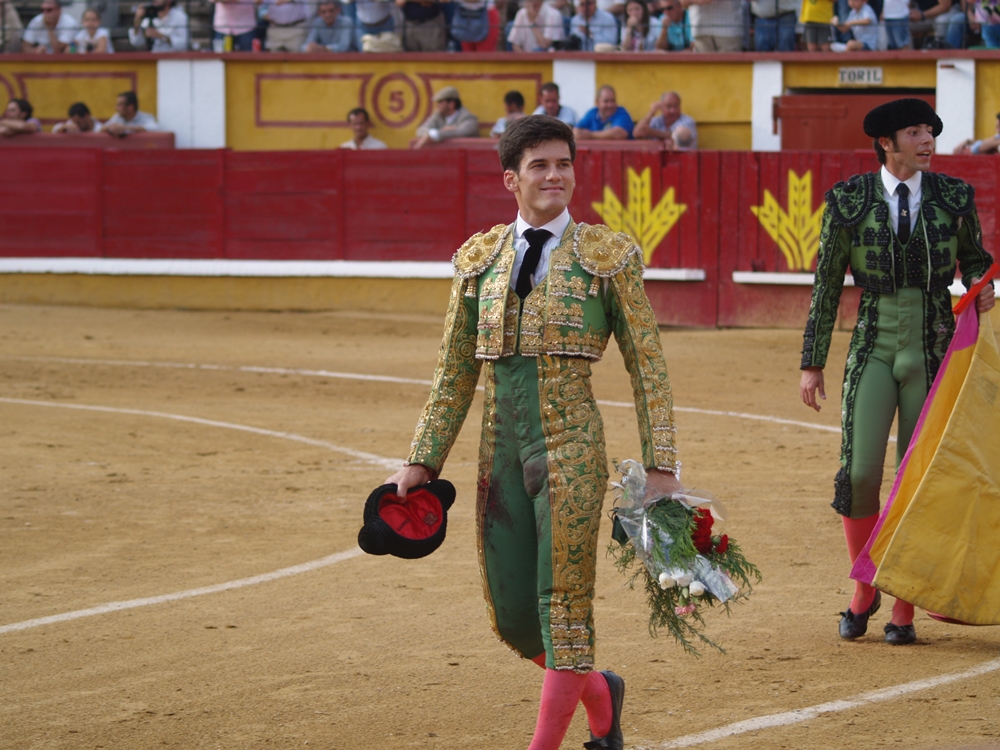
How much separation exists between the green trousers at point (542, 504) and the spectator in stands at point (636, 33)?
11721 mm

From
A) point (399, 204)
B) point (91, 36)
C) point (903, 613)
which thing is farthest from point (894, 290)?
point (91, 36)

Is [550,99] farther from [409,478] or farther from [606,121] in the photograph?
[409,478]

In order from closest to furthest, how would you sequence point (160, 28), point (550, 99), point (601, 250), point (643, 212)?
1. point (601, 250)
2. point (643, 212)
3. point (550, 99)
4. point (160, 28)

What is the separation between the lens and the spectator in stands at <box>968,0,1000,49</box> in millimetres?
13258

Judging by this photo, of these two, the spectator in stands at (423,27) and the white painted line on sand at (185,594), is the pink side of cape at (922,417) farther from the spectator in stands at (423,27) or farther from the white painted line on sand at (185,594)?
the spectator in stands at (423,27)

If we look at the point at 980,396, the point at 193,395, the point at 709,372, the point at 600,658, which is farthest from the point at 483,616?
the point at 709,372

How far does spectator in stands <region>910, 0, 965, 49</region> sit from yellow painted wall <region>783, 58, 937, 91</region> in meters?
0.28

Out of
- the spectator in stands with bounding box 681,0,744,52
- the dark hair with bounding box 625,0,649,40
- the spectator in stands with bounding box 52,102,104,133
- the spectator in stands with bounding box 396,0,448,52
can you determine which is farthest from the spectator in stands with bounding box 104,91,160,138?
the spectator in stands with bounding box 681,0,744,52

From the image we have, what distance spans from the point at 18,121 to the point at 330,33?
3226 millimetres

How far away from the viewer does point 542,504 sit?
9.78ft

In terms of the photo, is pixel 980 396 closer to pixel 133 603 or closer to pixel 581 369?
pixel 581 369

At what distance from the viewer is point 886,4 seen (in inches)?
537

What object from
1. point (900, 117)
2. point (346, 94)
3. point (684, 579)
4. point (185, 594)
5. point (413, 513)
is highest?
point (346, 94)

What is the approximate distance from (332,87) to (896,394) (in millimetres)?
11629
